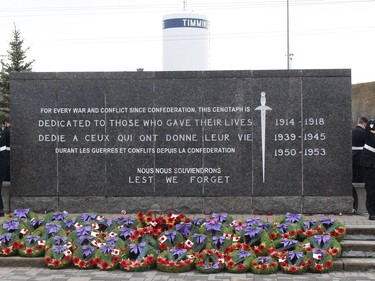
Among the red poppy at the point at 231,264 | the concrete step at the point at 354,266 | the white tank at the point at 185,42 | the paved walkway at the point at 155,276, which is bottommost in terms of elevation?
the paved walkway at the point at 155,276

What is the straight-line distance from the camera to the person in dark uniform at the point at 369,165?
10032mm

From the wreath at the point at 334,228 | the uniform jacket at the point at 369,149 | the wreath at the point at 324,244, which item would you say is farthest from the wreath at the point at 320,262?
the uniform jacket at the point at 369,149

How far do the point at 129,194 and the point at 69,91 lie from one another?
2031mm

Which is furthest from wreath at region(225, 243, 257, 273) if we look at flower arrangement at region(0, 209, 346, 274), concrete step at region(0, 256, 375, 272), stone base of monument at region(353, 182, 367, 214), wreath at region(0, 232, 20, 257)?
stone base of monument at region(353, 182, 367, 214)

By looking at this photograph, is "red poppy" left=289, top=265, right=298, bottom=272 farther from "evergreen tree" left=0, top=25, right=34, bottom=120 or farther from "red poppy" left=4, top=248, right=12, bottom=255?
"evergreen tree" left=0, top=25, right=34, bottom=120

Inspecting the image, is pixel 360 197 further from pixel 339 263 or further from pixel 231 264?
pixel 231 264

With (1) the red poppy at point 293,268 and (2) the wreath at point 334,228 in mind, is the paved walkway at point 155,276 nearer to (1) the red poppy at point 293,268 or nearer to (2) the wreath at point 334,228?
(1) the red poppy at point 293,268

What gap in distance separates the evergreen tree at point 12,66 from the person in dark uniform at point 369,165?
28.7m

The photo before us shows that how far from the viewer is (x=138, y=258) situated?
832 centimetres

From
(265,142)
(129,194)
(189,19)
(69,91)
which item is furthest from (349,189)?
(189,19)

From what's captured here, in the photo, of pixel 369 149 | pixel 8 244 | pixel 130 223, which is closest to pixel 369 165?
pixel 369 149

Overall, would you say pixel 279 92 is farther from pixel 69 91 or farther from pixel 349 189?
pixel 69 91

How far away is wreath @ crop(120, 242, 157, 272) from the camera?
8203 mm

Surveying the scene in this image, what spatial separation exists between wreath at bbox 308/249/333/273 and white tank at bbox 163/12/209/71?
3082 centimetres
